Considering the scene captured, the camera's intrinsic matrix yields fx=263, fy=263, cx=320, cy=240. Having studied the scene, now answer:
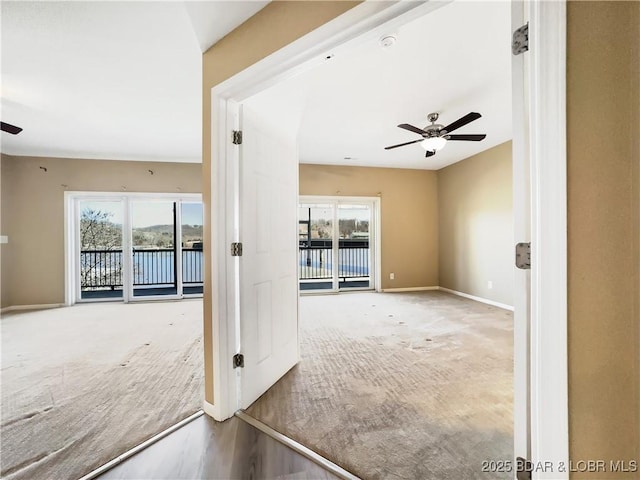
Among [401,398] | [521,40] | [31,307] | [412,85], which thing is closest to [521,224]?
[521,40]

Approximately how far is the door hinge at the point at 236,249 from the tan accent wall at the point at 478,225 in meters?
4.23

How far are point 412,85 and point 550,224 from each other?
238 centimetres

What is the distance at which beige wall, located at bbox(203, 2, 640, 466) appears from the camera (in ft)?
2.21

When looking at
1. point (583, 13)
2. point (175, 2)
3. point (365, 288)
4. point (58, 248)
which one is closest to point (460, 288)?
point (365, 288)

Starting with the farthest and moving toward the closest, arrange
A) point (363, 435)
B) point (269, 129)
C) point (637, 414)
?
point (269, 129) < point (363, 435) < point (637, 414)

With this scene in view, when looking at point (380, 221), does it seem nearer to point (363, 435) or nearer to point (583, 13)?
point (363, 435)

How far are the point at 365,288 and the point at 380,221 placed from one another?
4.91 feet

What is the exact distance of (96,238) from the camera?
5000 millimetres

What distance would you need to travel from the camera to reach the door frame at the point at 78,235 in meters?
4.64

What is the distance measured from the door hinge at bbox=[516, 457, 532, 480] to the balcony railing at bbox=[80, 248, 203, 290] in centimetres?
568

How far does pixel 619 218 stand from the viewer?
2.26ft

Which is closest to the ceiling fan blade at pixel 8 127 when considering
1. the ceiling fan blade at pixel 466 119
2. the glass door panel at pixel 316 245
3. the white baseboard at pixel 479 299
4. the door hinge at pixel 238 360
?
the door hinge at pixel 238 360

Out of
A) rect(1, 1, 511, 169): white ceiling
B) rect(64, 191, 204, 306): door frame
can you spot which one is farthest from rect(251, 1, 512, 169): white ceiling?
rect(64, 191, 204, 306): door frame

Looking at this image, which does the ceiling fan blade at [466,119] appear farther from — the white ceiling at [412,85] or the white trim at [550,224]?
the white trim at [550,224]
